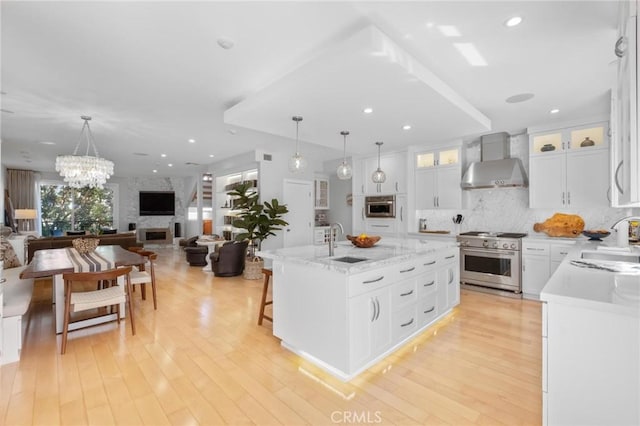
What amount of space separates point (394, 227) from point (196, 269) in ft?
14.5

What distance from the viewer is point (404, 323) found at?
2.63 metres

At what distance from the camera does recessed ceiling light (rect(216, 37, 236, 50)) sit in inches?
86.0

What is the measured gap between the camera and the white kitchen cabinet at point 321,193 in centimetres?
791

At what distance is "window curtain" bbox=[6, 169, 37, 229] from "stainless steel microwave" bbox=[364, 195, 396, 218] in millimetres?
9552

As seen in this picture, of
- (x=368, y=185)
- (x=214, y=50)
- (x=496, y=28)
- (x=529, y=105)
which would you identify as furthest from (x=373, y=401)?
(x=368, y=185)

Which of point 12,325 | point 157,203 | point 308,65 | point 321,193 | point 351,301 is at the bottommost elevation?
point 12,325

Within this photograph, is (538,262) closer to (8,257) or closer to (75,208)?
(8,257)

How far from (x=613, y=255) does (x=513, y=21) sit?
7.12ft

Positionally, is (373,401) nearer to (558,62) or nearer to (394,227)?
(558,62)

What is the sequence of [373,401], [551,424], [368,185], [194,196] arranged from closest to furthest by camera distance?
[551,424] < [373,401] < [368,185] < [194,196]

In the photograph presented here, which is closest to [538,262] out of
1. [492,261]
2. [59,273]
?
[492,261]

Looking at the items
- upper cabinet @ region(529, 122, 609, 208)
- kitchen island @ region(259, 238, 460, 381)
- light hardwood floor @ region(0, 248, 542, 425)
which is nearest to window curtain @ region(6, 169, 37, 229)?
light hardwood floor @ region(0, 248, 542, 425)

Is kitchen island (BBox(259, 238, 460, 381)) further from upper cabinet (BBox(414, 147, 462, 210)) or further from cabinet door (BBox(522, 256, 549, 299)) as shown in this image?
upper cabinet (BBox(414, 147, 462, 210))

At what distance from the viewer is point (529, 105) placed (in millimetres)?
3471
